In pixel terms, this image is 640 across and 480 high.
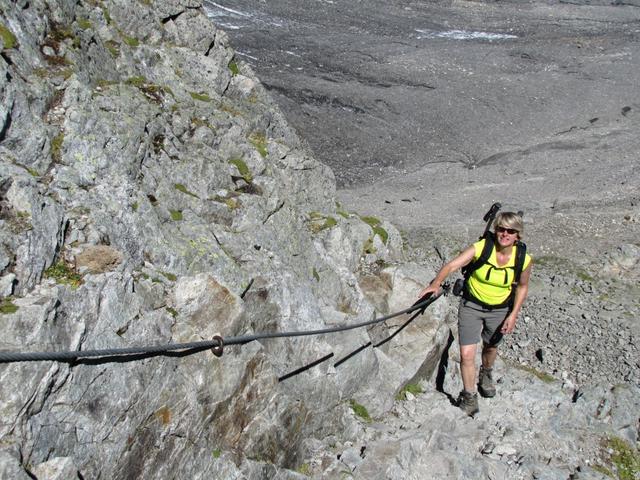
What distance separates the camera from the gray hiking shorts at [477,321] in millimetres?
8688

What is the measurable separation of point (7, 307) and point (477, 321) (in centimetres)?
611

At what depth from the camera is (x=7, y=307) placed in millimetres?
5637

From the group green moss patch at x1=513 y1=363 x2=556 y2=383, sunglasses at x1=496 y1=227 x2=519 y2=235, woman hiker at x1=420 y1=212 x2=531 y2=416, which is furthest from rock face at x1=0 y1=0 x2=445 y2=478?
green moss patch at x1=513 y1=363 x2=556 y2=383

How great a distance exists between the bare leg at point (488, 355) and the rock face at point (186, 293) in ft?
2.69

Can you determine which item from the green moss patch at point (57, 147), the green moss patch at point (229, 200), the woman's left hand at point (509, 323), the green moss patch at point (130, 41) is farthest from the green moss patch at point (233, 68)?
the woman's left hand at point (509, 323)

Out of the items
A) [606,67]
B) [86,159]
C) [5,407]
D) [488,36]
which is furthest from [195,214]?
[488,36]

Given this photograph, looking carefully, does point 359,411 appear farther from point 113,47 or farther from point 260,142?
point 113,47

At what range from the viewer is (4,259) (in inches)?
239

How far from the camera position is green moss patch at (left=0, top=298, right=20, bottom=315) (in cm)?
557

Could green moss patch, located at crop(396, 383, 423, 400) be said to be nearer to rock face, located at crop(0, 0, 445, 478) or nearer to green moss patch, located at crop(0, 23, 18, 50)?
rock face, located at crop(0, 0, 445, 478)

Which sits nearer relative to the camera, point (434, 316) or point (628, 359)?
point (434, 316)

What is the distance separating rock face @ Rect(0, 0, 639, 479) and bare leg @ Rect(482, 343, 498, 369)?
32.3 inches

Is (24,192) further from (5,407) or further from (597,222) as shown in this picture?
(597,222)

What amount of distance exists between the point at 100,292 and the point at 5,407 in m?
1.59
